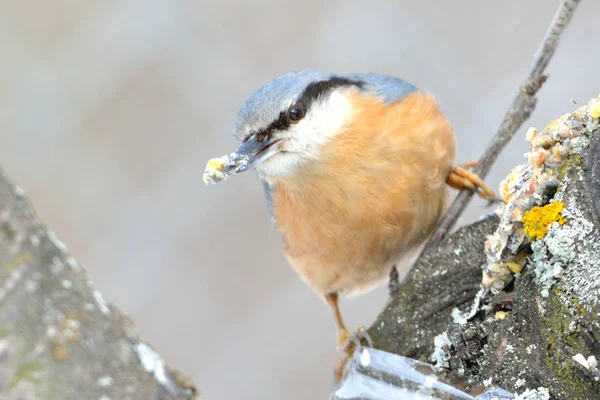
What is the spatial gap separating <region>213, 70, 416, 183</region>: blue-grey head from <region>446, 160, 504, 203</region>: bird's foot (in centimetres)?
27

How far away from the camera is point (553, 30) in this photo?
1174 millimetres

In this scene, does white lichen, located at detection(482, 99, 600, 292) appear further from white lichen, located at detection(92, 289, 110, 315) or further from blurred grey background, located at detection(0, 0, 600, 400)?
blurred grey background, located at detection(0, 0, 600, 400)

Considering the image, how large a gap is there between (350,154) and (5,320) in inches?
37.3

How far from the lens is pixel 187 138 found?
2729mm

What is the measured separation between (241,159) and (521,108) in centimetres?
54


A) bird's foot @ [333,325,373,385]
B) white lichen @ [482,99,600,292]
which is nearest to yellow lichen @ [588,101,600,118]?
white lichen @ [482,99,600,292]

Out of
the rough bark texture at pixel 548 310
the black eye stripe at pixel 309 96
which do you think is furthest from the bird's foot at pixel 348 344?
the black eye stripe at pixel 309 96

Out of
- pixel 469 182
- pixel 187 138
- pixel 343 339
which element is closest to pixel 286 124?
pixel 469 182

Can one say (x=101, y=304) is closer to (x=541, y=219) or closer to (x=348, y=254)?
(x=541, y=219)

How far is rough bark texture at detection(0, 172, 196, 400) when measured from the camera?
1.76ft

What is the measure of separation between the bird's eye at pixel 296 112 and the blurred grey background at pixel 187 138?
47.8 inches

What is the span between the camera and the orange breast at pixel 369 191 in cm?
140

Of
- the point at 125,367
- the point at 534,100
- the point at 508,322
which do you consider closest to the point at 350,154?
the point at 534,100

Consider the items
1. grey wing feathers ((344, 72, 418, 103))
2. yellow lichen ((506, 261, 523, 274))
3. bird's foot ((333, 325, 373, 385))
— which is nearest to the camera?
yellow lichen ((506, 261, 523, 274))
